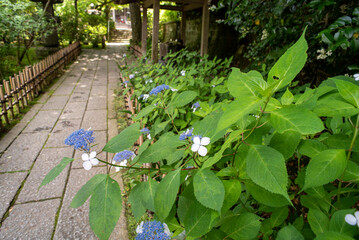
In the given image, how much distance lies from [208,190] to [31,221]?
6.73 ft

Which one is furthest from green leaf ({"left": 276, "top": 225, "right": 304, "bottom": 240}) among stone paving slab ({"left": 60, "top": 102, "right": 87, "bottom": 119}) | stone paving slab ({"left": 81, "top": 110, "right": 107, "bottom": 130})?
stone paving slab ({"left": 60, "top": 102, "right": 87, "bottom": 119})

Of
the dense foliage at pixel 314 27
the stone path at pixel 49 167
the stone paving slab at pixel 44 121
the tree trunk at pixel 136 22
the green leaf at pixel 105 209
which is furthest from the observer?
the tree trunk at pixel 136 22

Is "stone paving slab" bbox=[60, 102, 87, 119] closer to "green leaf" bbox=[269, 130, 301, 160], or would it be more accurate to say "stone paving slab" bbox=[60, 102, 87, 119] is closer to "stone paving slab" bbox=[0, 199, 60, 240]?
"stone paving slab" bbox=[0, 199, 60, 240]

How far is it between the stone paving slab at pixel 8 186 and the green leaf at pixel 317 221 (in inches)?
96.4

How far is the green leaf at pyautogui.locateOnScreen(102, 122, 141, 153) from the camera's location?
0.69 meters

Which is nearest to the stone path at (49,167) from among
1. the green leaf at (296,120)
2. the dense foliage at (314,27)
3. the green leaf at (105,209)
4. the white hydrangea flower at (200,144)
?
the green leaf at (105,209)

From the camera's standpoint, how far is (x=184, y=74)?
2.59 meters

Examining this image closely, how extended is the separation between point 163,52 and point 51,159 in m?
4.87

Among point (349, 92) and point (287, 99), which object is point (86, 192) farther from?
point (349, 92)

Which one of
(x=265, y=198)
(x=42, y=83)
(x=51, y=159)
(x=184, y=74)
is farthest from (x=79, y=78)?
(x=265, y=198)

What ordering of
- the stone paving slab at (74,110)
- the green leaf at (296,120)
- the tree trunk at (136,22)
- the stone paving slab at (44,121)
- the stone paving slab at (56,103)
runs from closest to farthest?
the green leaf at (296,120) → the stone paving slab at (44,121) → the stone paving slab at (74,110) → the stone paving slab at (56,103) → the tree trunk at (136,22)

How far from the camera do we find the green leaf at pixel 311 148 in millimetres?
650

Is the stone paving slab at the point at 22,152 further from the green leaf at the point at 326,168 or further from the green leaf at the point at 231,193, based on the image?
the green leaf at the point at 326,168

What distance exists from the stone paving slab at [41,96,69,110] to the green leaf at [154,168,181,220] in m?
4.59
